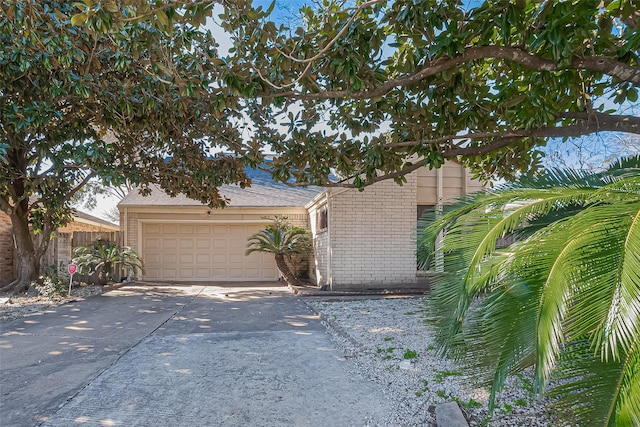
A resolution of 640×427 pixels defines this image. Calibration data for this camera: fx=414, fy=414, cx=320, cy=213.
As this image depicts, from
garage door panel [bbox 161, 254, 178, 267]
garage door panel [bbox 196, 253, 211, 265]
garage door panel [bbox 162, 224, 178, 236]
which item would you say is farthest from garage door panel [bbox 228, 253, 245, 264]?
garage door panel [bbox 162, 224, 178, 236]

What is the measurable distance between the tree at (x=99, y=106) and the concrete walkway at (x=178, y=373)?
2795 millimetres

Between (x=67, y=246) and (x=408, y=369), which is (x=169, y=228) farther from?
(x=408, y=369)

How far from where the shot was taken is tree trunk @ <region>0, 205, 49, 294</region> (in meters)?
10.5

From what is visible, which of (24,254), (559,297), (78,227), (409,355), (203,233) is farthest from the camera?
(78,227)

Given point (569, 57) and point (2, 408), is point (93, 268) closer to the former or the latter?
point (2, 408)

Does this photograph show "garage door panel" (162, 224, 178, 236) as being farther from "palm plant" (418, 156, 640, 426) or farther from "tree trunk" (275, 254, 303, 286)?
"palm plant" (418, 156, 640, 426)

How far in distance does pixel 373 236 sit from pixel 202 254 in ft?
22.2

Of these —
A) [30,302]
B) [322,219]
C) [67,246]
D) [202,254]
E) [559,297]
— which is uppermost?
[322,219]

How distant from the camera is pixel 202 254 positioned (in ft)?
48.4

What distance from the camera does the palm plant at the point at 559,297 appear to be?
4.78 ft

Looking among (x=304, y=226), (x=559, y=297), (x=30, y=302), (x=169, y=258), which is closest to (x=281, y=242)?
(x=304, y=226)

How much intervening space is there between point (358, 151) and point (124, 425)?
13.8ft

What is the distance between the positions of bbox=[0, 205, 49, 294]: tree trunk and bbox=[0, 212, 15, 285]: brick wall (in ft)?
5.24

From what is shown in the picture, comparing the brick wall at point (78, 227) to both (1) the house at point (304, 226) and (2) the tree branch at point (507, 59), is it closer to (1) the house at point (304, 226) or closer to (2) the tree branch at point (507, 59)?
(1) the house at point (304, 226)
